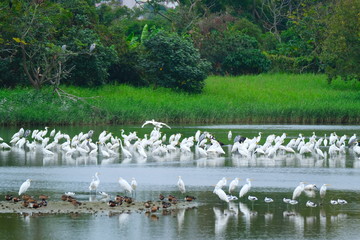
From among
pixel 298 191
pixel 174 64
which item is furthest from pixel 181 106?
pixel 298 191

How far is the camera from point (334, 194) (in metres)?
16.4

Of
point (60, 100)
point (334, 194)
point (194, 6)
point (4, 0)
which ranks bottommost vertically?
point (334, 194)

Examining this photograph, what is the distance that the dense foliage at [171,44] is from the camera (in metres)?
36.6

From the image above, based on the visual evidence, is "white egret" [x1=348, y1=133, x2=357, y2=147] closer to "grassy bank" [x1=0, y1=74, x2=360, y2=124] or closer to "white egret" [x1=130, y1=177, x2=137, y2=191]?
"grassy bank" [x1=0, y1=74, x2=360, y2=124]

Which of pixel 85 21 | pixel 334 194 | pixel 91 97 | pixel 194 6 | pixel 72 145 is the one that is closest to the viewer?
pixel 334 194

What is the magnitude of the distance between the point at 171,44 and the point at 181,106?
217 inches

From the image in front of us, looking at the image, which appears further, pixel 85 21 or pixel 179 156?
pixel 85 21

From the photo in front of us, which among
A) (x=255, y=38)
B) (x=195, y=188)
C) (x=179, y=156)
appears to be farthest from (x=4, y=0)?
(x=255, y=38)

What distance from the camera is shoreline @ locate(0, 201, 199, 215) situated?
1398 centimetres

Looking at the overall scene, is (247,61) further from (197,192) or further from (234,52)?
(197,192)

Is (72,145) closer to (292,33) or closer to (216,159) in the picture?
(216,159)

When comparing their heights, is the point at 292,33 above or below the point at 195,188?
above

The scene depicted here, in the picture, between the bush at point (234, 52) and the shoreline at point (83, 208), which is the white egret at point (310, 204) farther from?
the bush at point (234, 52)

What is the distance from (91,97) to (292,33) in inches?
821
